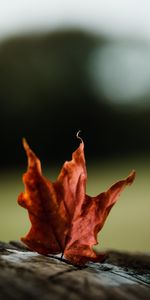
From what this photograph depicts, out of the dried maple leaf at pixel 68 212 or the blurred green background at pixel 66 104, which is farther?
the blurred green background at pixel 66 104

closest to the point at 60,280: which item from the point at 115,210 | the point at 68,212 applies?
the point at 68,212

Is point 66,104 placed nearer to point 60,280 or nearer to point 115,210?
point 115,210

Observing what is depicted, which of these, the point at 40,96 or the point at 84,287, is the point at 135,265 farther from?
the point at 40,96

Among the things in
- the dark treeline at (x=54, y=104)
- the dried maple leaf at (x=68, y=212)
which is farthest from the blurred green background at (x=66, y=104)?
the dried maple leaf at (x=68, y=212)

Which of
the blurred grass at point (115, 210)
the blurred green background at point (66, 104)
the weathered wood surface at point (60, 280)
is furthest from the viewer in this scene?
the blurred green background at point (66, 104)

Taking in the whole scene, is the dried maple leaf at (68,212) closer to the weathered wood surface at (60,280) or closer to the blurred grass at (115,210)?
the weathered wood surface at (60,280)

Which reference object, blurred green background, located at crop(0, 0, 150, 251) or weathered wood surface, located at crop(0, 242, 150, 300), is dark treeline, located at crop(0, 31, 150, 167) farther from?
weathered wood surface, located at crop(0, 242, 150, 300)
